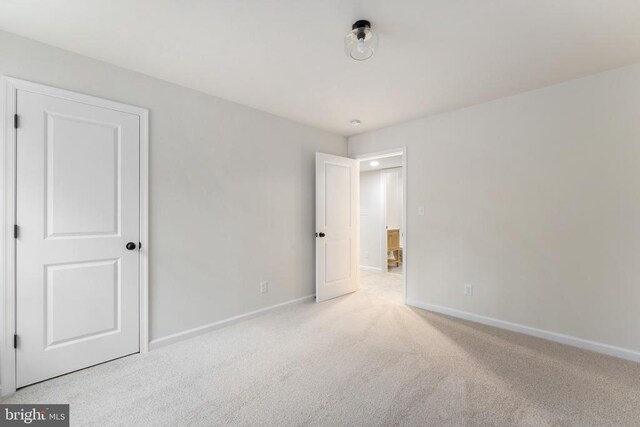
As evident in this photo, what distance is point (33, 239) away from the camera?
2047 millimetres

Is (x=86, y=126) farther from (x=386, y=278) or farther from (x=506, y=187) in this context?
(x=386, y=278)

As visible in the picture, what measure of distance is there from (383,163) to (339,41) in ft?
12.5

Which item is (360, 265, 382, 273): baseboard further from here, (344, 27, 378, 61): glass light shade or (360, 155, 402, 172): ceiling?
(344, 27, 378, 61): glass light shade

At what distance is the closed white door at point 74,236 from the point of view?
2025 millimetres

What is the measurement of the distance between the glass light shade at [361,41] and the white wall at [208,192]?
171cm

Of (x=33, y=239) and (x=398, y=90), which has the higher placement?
(x=398, y=90)

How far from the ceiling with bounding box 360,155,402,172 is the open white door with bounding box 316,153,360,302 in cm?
111

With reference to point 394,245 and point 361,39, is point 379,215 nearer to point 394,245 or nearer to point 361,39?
point 394,245

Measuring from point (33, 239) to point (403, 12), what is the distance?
2.94 meters

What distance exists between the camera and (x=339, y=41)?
2.04 meters

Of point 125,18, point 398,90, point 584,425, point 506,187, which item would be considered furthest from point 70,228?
point 506,187

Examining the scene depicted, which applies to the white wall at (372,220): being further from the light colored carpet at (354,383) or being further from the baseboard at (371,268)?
the light colored carpet at (354,383)

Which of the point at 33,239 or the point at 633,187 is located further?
the point at 633,187

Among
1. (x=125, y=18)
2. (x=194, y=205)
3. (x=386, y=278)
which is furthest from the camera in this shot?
(x=386, y=278)
